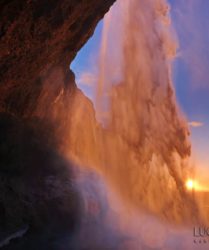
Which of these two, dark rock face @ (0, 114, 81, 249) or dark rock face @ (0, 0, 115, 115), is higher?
dark rock face @ (0, 0, 115, 115)

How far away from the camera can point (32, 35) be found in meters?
8.72

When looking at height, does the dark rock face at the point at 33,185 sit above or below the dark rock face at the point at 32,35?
below

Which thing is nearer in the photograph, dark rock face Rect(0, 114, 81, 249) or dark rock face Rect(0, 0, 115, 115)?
dark rock face Rect(0, 0, 115, 115)

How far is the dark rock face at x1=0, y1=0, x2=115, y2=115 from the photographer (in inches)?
305

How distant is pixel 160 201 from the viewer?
23547 mm

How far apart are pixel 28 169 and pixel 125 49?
15.8 metres

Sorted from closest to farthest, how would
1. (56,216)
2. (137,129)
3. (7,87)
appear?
(7,87) → (56,216) → (137,129)

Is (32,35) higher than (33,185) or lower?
higher

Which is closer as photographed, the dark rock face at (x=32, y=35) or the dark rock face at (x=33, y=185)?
the dark rock face at (x=32, y=35)

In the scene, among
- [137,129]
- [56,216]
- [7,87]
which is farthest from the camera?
[137,129]

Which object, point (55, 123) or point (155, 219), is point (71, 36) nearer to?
point (55, 123)

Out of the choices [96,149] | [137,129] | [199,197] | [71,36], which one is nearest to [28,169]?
[96,149]

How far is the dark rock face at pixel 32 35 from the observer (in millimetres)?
7736

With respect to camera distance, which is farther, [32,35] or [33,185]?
[33,185]
